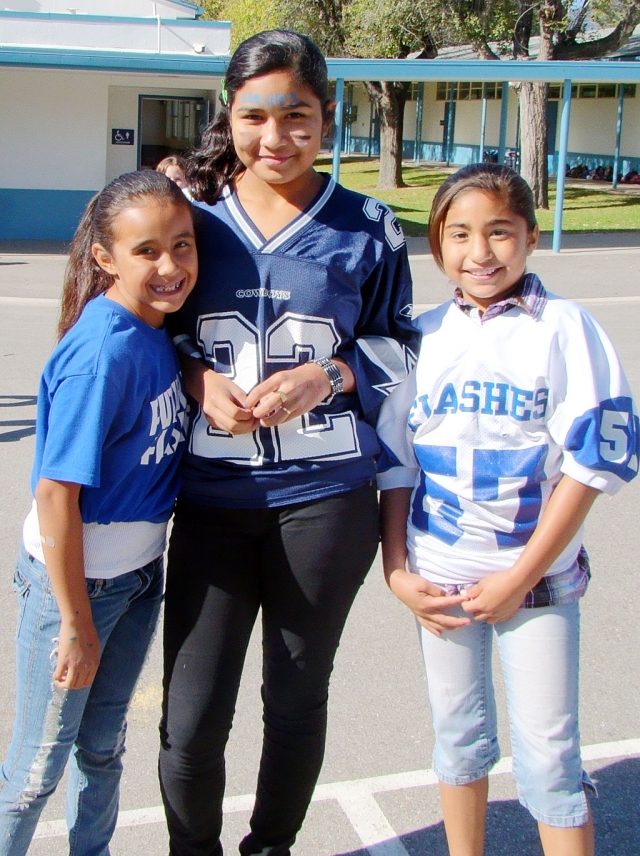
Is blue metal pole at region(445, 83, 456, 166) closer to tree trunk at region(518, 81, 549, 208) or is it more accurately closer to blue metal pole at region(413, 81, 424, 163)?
blue metal pole at region(413, 81, 424, 163)

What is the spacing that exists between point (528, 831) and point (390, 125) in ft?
83.5

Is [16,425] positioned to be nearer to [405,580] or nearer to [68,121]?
[405,580]

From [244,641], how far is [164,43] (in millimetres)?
16319

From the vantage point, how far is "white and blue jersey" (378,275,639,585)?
206 cm

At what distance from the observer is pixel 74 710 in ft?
6.76

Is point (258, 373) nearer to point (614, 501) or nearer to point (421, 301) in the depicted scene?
point (614, 501)

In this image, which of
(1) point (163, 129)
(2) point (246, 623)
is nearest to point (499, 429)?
(2) point (246, 623)

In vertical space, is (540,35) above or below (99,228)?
above

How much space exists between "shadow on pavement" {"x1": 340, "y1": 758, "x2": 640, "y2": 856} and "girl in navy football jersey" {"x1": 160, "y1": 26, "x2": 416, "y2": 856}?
23.0 inches

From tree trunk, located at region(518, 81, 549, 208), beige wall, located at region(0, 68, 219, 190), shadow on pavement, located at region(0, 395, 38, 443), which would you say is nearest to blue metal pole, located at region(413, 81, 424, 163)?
tree trunk, located at region(518, 81, 549, 208)

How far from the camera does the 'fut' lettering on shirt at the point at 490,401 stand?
83.0 inches

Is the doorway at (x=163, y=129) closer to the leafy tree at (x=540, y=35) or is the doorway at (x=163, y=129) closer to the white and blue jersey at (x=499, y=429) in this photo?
the leafy tree at (x=540, y=35)

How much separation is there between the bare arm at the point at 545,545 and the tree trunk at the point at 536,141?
2156cm

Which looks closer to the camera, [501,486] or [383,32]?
[501,486]
